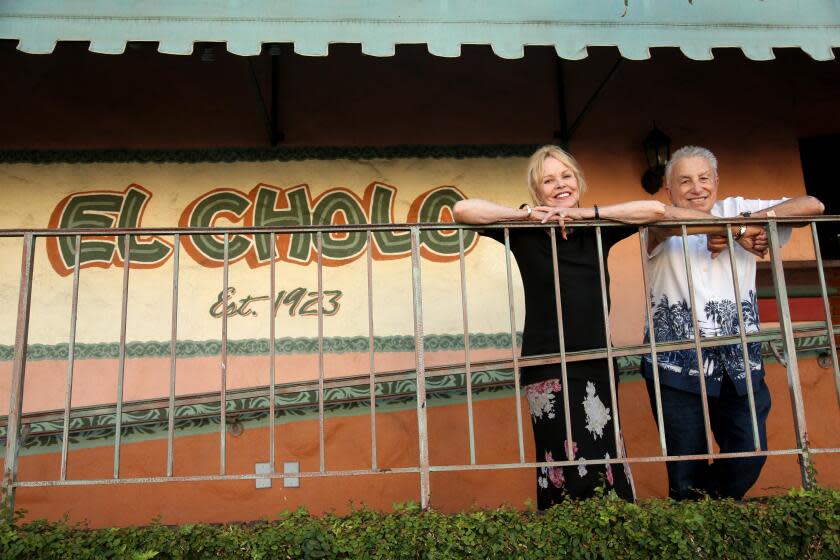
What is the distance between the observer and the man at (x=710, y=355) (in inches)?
134

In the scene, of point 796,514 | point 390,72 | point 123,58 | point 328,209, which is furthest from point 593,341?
point 123,58

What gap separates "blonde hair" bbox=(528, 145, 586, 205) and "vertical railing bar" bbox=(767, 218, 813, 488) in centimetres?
87

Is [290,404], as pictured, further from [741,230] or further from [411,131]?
[741,230]

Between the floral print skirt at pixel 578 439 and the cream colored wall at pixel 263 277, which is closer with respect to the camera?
the floral print skirt at pixel 578 439

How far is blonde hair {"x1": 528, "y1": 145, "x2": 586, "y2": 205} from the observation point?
3422 mm

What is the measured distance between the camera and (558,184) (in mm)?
3398

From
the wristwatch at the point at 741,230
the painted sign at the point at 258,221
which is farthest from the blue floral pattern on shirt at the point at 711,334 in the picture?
the painted sign at the point at 258,221

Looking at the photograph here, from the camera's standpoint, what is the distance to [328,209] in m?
5.25

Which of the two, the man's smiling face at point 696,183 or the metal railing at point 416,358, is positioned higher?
the man's smiling face at point 696,183

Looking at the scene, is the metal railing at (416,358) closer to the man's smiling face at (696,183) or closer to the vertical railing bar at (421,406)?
the vertical railing bar at (421,406)

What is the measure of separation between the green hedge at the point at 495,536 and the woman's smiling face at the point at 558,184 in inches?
51.8

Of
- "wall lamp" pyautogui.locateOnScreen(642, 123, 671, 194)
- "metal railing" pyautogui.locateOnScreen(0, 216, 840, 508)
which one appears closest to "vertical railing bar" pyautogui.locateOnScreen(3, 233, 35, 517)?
"metal railing" pyautogui.locateOnScreen(0, 216, 840, 508)

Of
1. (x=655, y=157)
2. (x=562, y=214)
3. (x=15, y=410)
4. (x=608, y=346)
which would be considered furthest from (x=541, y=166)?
(x=15, y=410)

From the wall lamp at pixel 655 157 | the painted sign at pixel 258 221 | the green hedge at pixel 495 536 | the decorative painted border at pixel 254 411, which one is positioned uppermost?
the wall lamp at pixel 655 157
